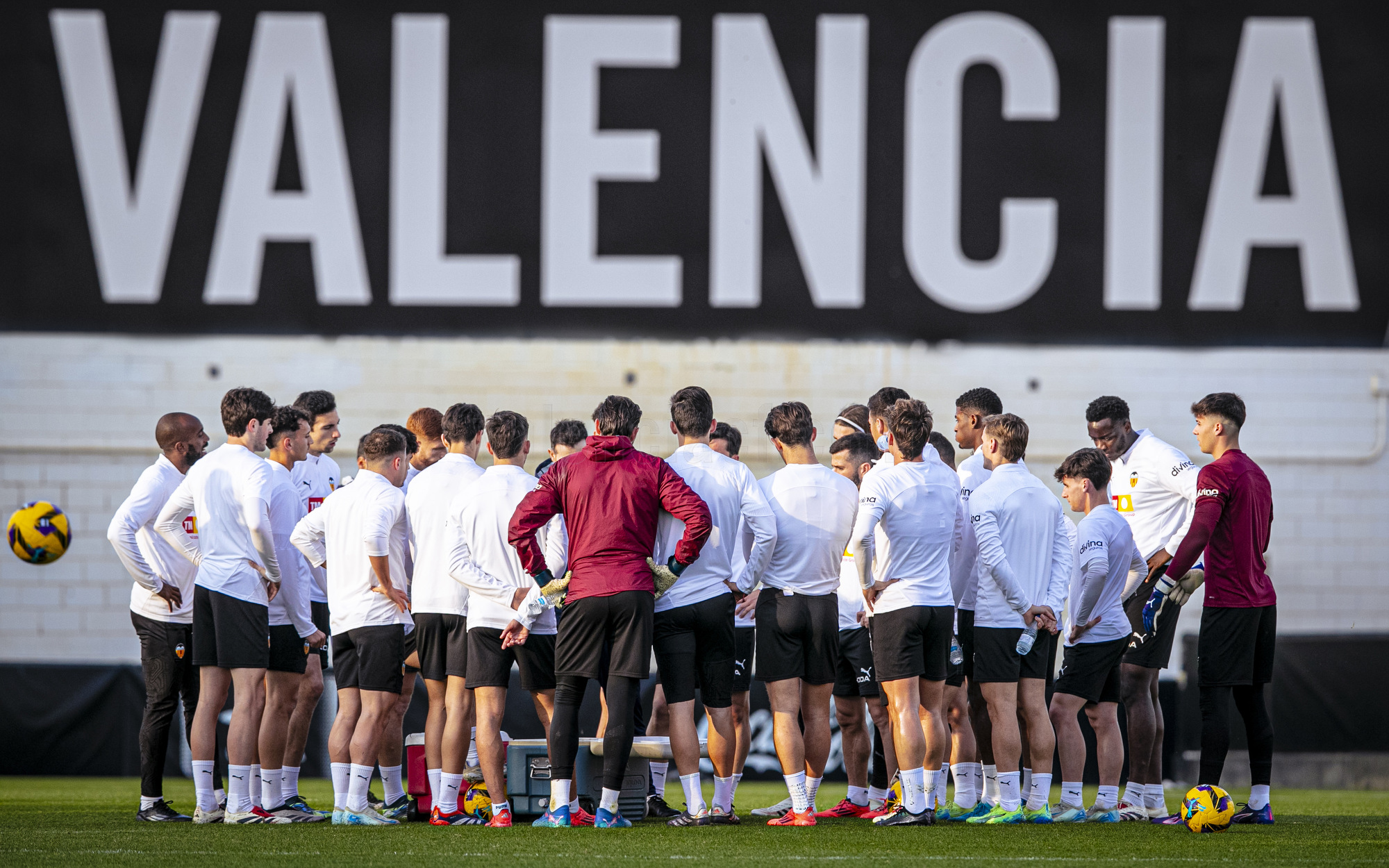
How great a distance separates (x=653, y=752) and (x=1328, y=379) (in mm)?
7791

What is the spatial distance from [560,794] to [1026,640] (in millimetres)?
2299

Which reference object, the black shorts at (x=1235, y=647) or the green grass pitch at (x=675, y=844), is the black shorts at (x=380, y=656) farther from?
the black shorts at (x=1235, y=647)

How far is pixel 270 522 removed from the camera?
21.8 ft

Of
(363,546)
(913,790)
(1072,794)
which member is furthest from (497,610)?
(1072,794)

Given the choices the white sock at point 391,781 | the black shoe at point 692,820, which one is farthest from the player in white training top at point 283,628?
the black shoe at point 692,820

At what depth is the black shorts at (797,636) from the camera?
6.54 metres

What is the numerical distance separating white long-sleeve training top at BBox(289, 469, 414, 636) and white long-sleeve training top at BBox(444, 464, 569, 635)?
30 centimetres

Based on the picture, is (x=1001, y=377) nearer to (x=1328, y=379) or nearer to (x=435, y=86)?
(x=1328, y=379)

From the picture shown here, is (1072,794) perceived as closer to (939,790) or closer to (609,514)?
(939,790)

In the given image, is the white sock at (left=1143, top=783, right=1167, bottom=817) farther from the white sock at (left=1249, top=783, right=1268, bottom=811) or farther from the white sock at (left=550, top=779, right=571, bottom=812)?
the white sock at (left=550, top=779, right=571, bottom=812)

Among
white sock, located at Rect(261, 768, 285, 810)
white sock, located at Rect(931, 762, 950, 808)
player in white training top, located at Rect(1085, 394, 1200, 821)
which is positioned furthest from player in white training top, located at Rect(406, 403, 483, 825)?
player in white training top, located at Rect(1085, 394, 1200, 821)

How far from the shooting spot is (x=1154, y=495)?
7465 mm

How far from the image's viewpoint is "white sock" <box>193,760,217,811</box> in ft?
21.7

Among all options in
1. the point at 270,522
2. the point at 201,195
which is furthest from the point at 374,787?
the point at 201,195
